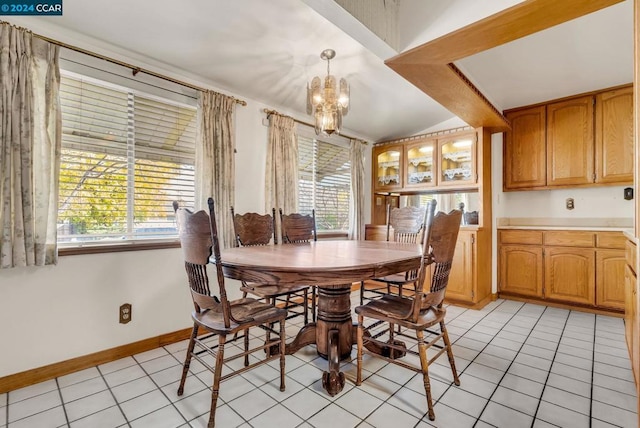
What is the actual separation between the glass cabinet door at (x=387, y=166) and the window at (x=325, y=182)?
535 mm

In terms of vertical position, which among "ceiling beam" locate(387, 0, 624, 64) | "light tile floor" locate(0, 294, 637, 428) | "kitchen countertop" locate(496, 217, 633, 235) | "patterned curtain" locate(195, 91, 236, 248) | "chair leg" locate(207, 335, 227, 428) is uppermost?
"ceiling beam" locate(387, 0, 624, 64)

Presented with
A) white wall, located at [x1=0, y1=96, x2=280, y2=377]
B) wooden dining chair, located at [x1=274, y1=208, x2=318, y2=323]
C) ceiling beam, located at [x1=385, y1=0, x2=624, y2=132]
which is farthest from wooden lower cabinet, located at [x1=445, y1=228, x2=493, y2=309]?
white wall, located at [x1=0, y1=96, x2=280, y2=377]

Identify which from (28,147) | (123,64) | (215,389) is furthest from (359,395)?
(123,64)

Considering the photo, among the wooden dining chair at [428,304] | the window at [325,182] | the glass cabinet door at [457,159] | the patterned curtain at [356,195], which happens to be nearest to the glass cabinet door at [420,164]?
the glass cabinet door at [457,159]

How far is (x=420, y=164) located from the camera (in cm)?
416

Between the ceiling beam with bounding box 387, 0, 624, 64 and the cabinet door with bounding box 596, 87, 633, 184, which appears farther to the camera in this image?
the cabinet door with bounding box 596, 87, 633, 184

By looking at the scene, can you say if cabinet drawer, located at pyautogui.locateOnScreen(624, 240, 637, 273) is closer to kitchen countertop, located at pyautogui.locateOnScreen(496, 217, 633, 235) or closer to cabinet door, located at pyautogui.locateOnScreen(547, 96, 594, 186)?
kitchen countertop, located at pyautogui.locateOnScreen(496, 217, 633, 235)

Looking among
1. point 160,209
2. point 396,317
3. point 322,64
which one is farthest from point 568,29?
point 160,209

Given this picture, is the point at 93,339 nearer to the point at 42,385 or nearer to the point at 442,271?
the point at 42,385

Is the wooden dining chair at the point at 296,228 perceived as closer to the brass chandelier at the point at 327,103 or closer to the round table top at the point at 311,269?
the brass chandelier at the point at 327,103

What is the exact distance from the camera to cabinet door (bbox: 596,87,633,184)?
3.14 meters

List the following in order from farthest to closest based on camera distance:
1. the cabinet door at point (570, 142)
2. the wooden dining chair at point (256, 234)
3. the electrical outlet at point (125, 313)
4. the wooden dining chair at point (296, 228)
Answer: the cabinet door at point (570, 142) < the wooden dining chair at point (296, 228) < the wooden dining chair at point (256, 234) < the electrical outlet at point (125, 313)

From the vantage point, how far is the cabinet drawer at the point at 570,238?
3.20m

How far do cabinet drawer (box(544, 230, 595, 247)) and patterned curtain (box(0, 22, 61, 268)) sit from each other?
179 inches
